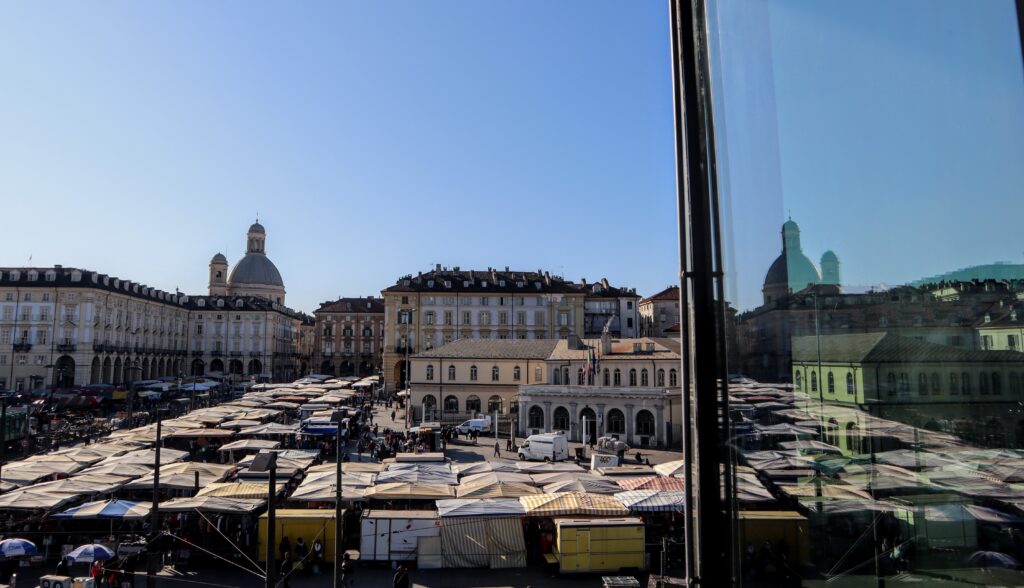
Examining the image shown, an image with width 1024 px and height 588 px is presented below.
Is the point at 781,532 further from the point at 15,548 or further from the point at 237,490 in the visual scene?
the point at 237,490

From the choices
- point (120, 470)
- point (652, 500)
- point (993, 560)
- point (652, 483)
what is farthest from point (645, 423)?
point (993, 560)

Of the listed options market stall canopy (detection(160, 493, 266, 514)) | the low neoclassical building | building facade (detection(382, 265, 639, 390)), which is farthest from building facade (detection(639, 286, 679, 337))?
market stall canopy (detection(160, 493, 266, 514))

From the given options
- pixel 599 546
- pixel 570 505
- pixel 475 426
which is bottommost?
pixel 599 546

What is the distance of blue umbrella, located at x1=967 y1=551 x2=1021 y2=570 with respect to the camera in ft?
5.30

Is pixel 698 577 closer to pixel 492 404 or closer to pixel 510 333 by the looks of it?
pixel 492 404

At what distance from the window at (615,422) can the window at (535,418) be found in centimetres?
410

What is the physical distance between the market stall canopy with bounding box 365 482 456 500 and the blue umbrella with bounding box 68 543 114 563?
20.6 feet

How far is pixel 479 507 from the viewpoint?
1742cm

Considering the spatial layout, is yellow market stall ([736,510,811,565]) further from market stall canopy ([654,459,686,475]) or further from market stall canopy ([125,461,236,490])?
market stall canopy ([125,461,236,490])

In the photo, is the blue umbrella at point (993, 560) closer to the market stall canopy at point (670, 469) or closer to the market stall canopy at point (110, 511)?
the market stall canopy at point (110, 511)

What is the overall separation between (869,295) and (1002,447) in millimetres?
564

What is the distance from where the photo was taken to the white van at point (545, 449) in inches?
1228

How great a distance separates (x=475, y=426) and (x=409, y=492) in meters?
20.8

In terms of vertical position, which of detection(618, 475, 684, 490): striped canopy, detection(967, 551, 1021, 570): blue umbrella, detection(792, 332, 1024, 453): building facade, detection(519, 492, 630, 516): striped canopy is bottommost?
detection(519, 492, 630, 516): striped canopy
